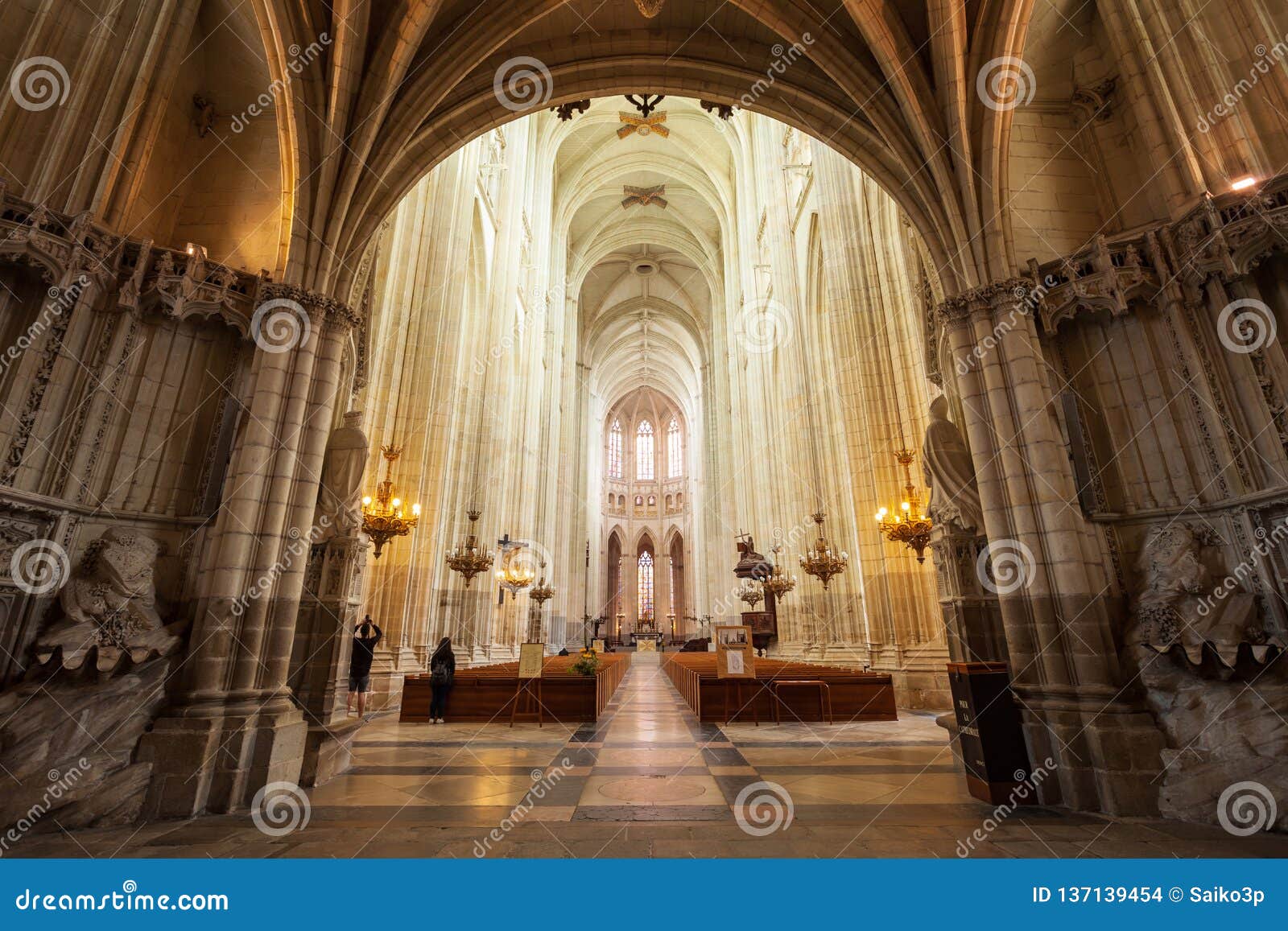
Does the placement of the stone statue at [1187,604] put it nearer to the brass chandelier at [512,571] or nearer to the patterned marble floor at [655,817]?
the patterned marble floor at [655,817]

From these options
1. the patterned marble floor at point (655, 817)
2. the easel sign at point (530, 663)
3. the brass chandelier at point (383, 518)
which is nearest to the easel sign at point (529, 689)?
the easel sign at point (530, 663)

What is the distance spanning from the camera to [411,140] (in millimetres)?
7359

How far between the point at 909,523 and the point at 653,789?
6894 millimetres

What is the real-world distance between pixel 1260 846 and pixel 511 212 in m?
20.6

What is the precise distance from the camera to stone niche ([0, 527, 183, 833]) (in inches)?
152

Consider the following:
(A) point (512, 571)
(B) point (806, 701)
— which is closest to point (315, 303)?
(B) point (806, 701)

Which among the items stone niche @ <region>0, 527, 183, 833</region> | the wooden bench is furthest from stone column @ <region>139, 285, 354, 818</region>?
the wooden bench

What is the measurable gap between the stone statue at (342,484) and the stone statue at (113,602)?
139 cm

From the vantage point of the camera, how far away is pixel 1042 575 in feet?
17.2

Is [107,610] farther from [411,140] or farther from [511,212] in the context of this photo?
[511,212]

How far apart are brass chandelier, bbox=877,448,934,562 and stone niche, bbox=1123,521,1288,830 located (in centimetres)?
447

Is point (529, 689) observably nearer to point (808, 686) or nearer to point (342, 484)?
point (808, 686)

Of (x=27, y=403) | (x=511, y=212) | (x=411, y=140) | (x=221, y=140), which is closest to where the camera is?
(x=27, y=403)

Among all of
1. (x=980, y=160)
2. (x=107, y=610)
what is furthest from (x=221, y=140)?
(x=980, y=160)
